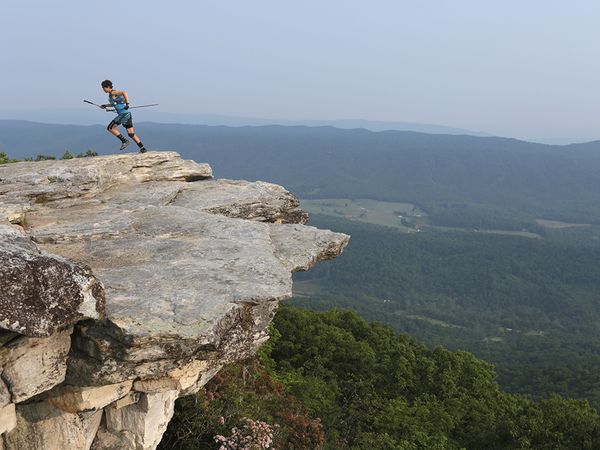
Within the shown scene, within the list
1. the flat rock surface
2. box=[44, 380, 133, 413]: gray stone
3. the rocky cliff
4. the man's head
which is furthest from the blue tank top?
box=[44, 380, 133, 413]: gray stone

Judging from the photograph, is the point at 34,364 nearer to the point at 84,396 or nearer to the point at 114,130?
the point at 84,396

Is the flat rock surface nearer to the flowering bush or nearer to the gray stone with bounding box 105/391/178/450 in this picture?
the gray stone with bounding box 105/391/178/450

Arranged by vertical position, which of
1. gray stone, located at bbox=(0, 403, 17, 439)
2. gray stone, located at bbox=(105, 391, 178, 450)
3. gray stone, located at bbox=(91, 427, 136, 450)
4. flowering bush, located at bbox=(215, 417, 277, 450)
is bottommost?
flowering bush, located at bbox=(215, 417, 277, 450)

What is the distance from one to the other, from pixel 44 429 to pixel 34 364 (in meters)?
2.06

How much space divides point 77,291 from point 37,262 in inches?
29.5

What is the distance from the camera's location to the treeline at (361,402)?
1497 cm

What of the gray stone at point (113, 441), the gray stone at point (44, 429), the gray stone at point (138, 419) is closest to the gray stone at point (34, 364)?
the gray stone at point (44, 429)

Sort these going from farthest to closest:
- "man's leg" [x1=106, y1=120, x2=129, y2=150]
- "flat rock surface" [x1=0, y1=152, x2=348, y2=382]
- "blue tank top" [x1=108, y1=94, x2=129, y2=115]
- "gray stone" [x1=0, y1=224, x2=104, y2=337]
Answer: "man's leg" [x1=106, y1=120, x2=129, y2=150]
"blue tank top" [x1=108, y1=94, x2=129, y2=115]
"flat rock surface" [x1=0, y1=152, x2=348, y2=382]
"gray stone" [x1=0, y1=224, x2=104, y2=337]

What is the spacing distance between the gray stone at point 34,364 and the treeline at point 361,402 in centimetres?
528

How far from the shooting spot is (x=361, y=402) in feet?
80.5

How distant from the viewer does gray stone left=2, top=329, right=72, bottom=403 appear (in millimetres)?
8297

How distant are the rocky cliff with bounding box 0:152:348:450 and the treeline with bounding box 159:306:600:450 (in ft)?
12.4

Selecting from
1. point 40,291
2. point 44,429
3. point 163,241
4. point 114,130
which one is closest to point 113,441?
point 44,429

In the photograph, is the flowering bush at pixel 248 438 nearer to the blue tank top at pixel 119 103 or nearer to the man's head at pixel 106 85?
the blue tank top at pixel 119 103
